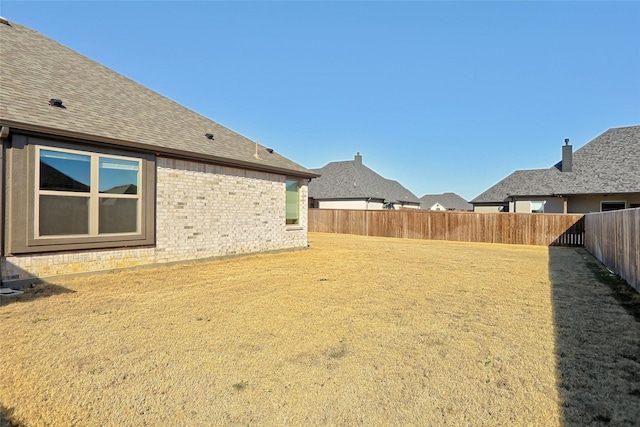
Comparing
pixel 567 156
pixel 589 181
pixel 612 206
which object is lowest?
pixel 612 206

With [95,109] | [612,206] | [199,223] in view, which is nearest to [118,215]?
[199,223]

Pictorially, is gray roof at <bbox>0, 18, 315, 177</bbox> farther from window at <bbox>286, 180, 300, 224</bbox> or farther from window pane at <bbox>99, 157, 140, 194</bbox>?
window at <bbox>286, 180, 300, 224</bbox>

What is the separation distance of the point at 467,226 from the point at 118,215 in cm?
1761

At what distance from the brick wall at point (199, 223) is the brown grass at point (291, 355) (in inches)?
24.5

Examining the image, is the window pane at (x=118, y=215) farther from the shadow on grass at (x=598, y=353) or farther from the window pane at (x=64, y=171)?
the shadow on grass at (x=598, y=353)

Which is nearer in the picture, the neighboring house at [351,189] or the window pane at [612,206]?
the window pane at [612,206]

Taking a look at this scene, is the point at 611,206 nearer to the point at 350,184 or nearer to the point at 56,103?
the point at 350,184

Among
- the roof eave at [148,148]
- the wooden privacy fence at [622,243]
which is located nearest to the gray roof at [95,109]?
the roof eave at [148,148]

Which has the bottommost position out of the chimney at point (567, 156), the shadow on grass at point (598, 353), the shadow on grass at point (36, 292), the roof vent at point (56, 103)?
the shadow on grass at point (598, 353)

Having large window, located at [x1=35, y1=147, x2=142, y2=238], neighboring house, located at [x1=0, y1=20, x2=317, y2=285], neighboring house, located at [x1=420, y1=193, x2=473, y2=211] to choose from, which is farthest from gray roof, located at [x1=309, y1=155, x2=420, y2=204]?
neighboring house, located at [x1=420, y1=193, x2=473, y2=211]

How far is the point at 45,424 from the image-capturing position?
226cm

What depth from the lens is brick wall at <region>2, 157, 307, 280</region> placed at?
22.5 ft

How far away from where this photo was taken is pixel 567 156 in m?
24.2

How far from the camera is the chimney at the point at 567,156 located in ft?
79.2
